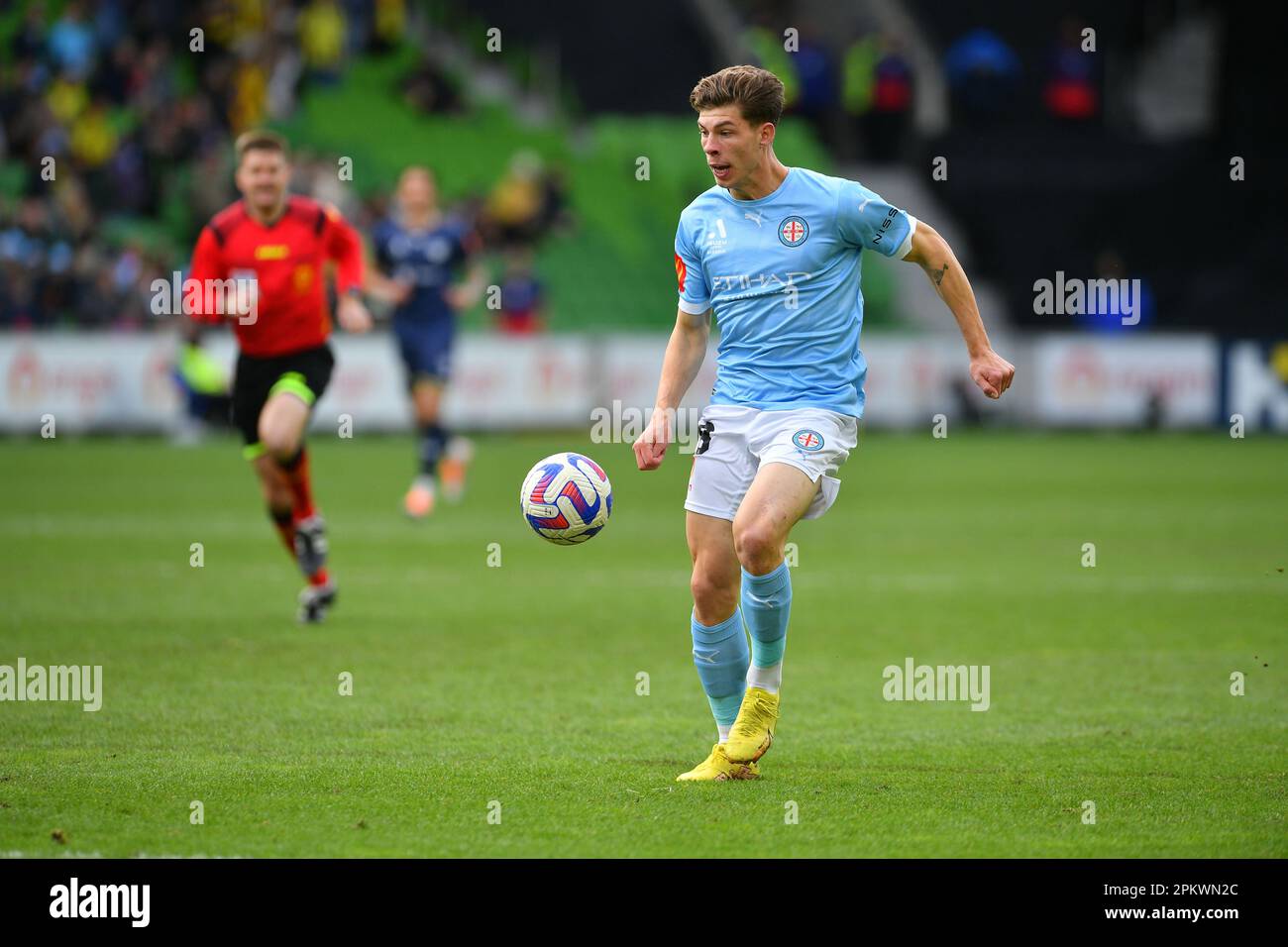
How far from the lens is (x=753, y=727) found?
285 inches

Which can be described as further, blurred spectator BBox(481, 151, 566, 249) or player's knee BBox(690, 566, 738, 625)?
blurred spectator BBox(481, 151, 566, 249)

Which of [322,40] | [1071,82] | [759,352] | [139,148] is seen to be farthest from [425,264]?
Answer: [1071,82]

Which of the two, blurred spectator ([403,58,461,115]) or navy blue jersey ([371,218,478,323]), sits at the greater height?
blurred spectator ([403,58,461,115])

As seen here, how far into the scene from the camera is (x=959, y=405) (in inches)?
1195

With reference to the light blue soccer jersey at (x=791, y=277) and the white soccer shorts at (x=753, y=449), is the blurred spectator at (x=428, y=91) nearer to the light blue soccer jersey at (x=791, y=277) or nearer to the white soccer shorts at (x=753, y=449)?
the light blue soccer jersey at (x=791, y=277)

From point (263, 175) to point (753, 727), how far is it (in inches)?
224

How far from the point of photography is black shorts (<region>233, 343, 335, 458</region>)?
11.8 metres

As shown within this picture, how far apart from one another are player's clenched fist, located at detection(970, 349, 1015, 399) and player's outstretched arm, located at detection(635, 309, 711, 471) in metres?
1.02

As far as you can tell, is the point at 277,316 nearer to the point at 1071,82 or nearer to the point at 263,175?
the point at 263,175

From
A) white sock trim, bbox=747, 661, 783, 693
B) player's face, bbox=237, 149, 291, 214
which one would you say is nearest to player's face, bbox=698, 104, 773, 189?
white sock trim, bbox=747, 661, 783, 693

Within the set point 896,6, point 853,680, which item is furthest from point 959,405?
point 853,680

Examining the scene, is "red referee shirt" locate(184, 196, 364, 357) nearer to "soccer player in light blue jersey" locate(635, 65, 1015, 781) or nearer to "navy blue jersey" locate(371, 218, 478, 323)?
"soccer player in light blue jersey" locate(635, 65, 1015, 781)
